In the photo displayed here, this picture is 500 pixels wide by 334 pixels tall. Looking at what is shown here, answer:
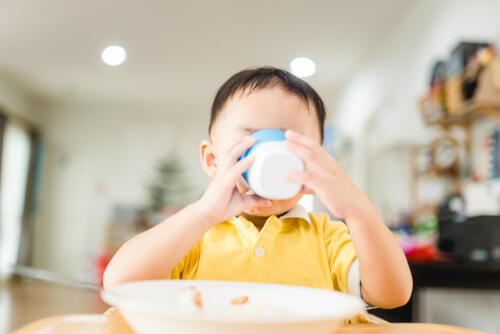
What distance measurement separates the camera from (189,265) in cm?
73

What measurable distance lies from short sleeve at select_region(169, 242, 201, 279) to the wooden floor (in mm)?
2272

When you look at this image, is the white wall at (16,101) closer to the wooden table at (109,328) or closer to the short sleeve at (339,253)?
the short sleeve at (339,253)

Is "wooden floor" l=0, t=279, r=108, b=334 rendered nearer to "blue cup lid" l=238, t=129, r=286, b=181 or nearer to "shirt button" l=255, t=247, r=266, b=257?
"shirt button" l=255, t=247, r=266, b=257

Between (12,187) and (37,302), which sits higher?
(12,187)

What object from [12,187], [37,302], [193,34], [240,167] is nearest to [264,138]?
[240,167]

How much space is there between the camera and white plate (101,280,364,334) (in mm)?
312

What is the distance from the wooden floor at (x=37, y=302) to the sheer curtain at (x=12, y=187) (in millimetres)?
421

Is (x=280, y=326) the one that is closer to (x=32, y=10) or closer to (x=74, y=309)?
(x=74, y=309)

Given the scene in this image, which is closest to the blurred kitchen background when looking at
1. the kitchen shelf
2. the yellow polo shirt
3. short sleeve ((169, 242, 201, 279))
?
the kitchen shelf

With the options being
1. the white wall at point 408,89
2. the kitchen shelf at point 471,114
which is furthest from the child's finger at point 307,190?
the white wall at point 408,89

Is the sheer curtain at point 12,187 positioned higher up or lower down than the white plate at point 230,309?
higher up

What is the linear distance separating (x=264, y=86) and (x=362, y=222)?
275mm

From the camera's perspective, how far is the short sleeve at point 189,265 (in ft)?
2.35

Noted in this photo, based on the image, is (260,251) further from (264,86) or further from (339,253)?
(264,86)
